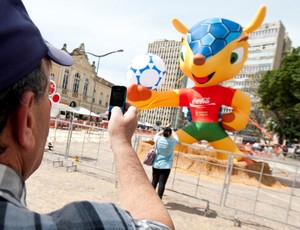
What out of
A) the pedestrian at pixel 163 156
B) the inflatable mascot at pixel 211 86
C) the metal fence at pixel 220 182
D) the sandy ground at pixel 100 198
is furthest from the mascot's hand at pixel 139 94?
the pedestrian at pixel 163 156

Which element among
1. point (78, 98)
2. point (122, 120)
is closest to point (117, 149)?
point (122, 120)

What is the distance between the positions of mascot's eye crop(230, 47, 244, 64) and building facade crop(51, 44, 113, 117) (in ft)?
99.6

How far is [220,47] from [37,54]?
8922 mm

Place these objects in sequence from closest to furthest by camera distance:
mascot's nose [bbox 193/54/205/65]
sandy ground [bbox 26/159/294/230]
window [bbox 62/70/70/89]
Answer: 1. sandy ground [bbox 26/159/294/230]
2. mascot's nose [bbox 193/54/205/65]
3. window [bbox 62/70/70/89]

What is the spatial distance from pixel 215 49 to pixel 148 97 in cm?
254

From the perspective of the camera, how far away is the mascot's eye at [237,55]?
934 centimetres

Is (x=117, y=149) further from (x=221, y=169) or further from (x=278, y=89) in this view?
(x=278, y=89)

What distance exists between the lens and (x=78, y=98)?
44.7 m

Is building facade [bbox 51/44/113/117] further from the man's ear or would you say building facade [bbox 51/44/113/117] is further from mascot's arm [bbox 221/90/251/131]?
the man's ear

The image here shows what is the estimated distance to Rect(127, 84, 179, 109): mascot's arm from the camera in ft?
30.4

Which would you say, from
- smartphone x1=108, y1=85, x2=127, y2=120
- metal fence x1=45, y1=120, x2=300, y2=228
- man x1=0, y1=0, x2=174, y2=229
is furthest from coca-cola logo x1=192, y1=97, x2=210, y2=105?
man x1=0, y1=0, x2=174, y2=229

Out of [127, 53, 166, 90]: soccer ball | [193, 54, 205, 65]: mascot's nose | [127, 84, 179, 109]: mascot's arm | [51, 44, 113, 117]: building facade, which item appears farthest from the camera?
[51, 44, 113, 117]: building facade

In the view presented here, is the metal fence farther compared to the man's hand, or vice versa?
the metal fence

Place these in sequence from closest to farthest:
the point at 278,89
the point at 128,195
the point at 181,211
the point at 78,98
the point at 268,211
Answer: the point at 128,195, the point at 181,211, the point at 268,211, the point at 278,89, the point at 78,98
